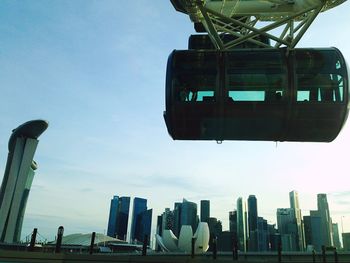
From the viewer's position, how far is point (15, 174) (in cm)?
10725

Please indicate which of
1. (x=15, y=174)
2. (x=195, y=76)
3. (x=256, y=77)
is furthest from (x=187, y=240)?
(x=256, y=77)

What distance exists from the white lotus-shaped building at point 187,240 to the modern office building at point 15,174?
150 ft

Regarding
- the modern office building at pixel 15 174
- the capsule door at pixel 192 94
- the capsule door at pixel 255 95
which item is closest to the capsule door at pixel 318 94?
the capsule door at pixel 255 95

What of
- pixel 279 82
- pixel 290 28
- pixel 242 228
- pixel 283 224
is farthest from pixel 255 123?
pixel 242 228

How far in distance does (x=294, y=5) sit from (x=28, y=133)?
111 metres

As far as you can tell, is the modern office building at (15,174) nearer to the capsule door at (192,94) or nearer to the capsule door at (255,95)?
the capsule door at (192,94)

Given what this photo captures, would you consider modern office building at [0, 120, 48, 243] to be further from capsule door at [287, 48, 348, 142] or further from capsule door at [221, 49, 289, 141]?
capsule door at [287, 48, 348, 142]

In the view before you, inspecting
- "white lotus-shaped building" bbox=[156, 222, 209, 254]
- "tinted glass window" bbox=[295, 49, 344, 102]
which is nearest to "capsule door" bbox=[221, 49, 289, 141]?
"tinted glass window" bbox=[295, 49, 344, 102]

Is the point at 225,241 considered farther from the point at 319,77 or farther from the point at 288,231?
the point at 319,77

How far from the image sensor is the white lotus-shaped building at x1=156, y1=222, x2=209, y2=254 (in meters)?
89.9

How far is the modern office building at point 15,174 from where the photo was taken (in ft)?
349

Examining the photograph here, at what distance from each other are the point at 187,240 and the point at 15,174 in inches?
2141

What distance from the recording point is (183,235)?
93438mm

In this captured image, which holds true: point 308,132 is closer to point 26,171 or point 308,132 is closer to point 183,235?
point 183,235
